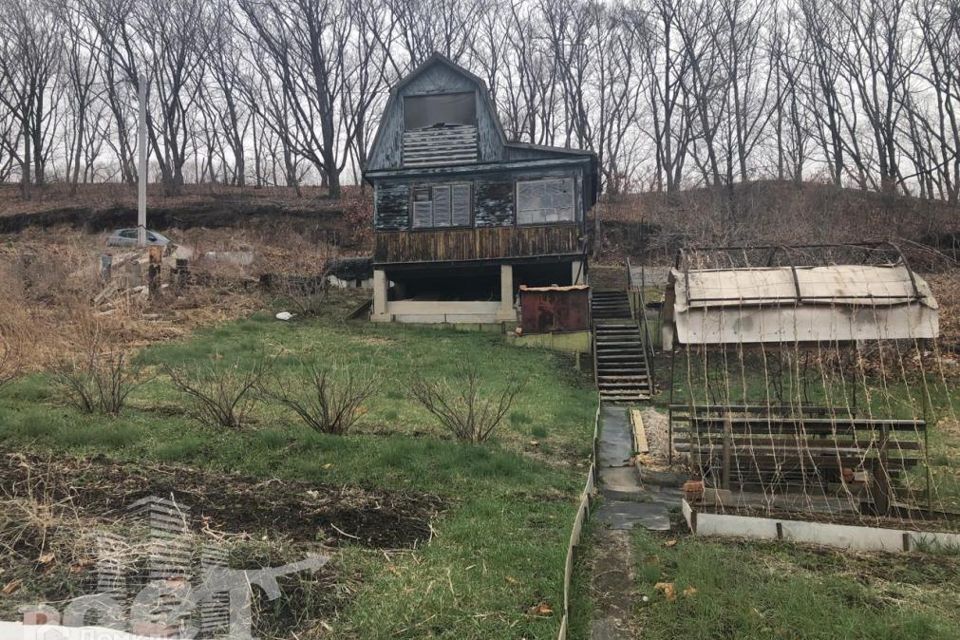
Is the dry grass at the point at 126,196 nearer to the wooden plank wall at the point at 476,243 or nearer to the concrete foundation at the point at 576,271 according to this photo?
the wooden plank wall at the point at 476,243

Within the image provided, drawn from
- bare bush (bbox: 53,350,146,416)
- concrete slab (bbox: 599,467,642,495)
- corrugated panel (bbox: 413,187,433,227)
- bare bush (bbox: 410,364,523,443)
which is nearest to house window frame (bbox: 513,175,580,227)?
corrugated panel (bbox: 413,187,433,227)

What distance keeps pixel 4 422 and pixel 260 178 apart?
41.0m

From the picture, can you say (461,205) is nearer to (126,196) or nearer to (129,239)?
(129,239)

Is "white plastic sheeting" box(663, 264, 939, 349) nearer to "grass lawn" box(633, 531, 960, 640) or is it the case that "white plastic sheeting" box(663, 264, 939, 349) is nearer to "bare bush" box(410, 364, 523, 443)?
"grass lawn" box(633, 531, 960, 640)

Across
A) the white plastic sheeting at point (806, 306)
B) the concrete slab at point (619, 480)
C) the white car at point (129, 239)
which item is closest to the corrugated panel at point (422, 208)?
the white car at point (129, 239)

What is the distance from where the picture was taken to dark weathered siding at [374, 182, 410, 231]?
21391mm

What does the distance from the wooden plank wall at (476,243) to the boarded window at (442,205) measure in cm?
33

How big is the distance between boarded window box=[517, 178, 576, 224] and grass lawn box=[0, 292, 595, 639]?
7.09 metres

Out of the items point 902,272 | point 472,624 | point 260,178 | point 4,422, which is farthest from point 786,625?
point 260,178

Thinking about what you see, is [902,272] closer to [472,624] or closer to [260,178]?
[472,624]

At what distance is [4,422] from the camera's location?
27.6 ft

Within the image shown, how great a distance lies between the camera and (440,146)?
21.1m

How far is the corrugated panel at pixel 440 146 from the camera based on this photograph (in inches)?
826

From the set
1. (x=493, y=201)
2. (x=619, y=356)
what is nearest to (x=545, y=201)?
(x=493, y=201)
